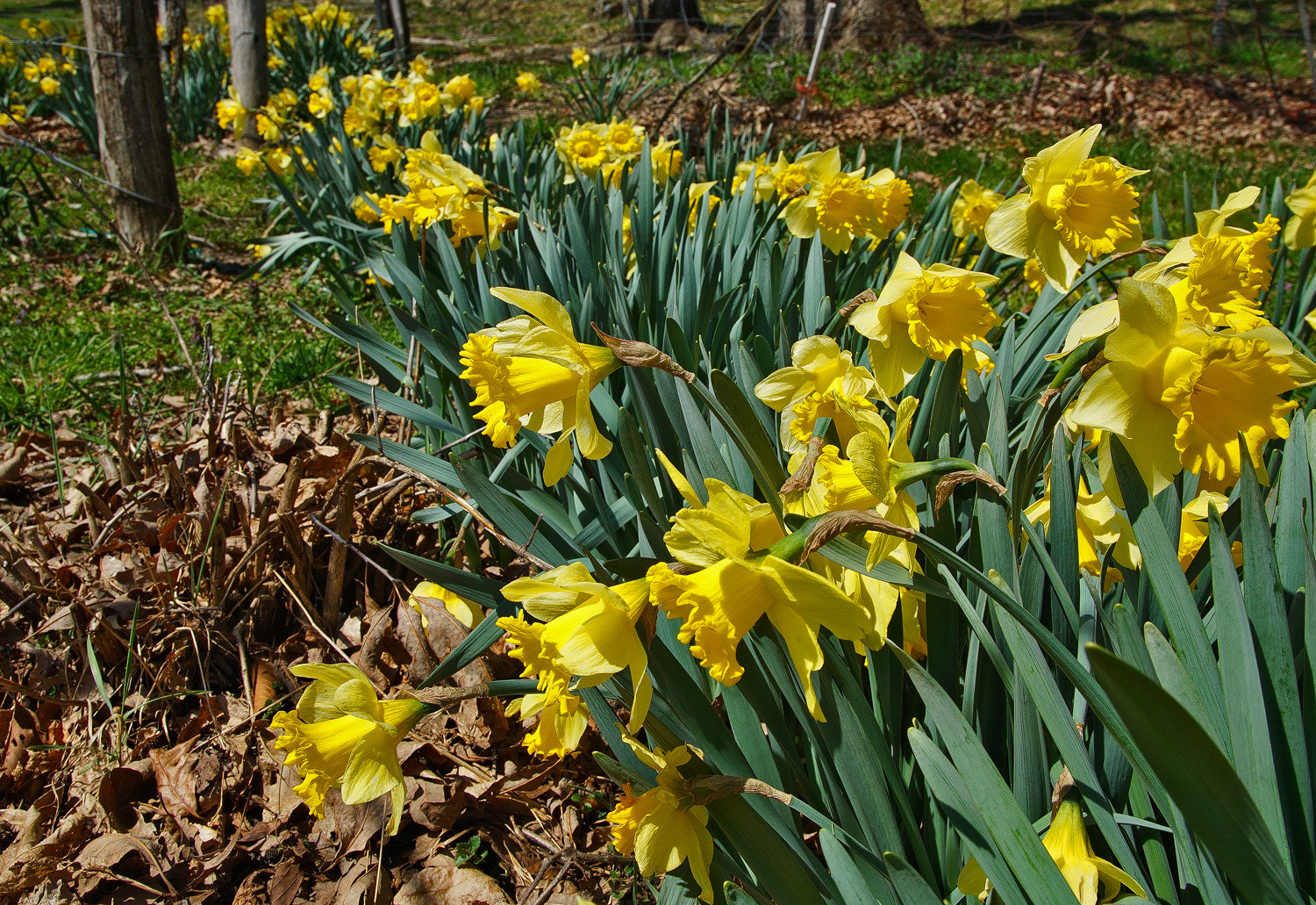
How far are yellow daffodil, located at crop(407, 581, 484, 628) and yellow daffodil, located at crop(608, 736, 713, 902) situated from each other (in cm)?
85

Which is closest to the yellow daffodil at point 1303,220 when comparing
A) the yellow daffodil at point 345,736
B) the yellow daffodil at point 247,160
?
the yellow daffodil at point 345,736

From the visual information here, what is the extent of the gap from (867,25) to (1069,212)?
9781 mm

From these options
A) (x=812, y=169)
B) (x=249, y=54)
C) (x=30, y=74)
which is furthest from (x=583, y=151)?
(x=30, y=74)

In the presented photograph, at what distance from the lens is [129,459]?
2.13 m

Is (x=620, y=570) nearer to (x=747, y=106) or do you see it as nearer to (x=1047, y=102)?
(x=747, y=106)

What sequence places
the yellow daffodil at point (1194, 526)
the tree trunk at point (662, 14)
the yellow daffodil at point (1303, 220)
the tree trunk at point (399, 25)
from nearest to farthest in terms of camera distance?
the yellow daffodil at point (1194, 526), the yellow daffodil at point (1303, 220), the tree trunk at point (399, 25), the tree trunk at point (662, 14)

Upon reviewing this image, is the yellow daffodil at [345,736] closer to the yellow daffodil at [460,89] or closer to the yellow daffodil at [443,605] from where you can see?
the yellow daffodil at [443,605]

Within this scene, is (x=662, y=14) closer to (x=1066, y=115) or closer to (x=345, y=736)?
(x=1066, y=115)

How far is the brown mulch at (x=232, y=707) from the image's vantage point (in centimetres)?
146

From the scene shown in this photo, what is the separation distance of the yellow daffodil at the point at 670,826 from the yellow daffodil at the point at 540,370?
0.39 metres

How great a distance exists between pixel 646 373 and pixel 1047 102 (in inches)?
330

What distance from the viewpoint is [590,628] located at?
0.82 meters

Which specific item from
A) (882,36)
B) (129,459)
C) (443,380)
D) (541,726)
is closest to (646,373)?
(541,726)

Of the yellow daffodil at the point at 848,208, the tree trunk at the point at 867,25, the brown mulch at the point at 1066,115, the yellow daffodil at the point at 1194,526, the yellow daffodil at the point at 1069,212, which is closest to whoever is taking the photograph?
the yellow daffodil at the point at 1194,526
